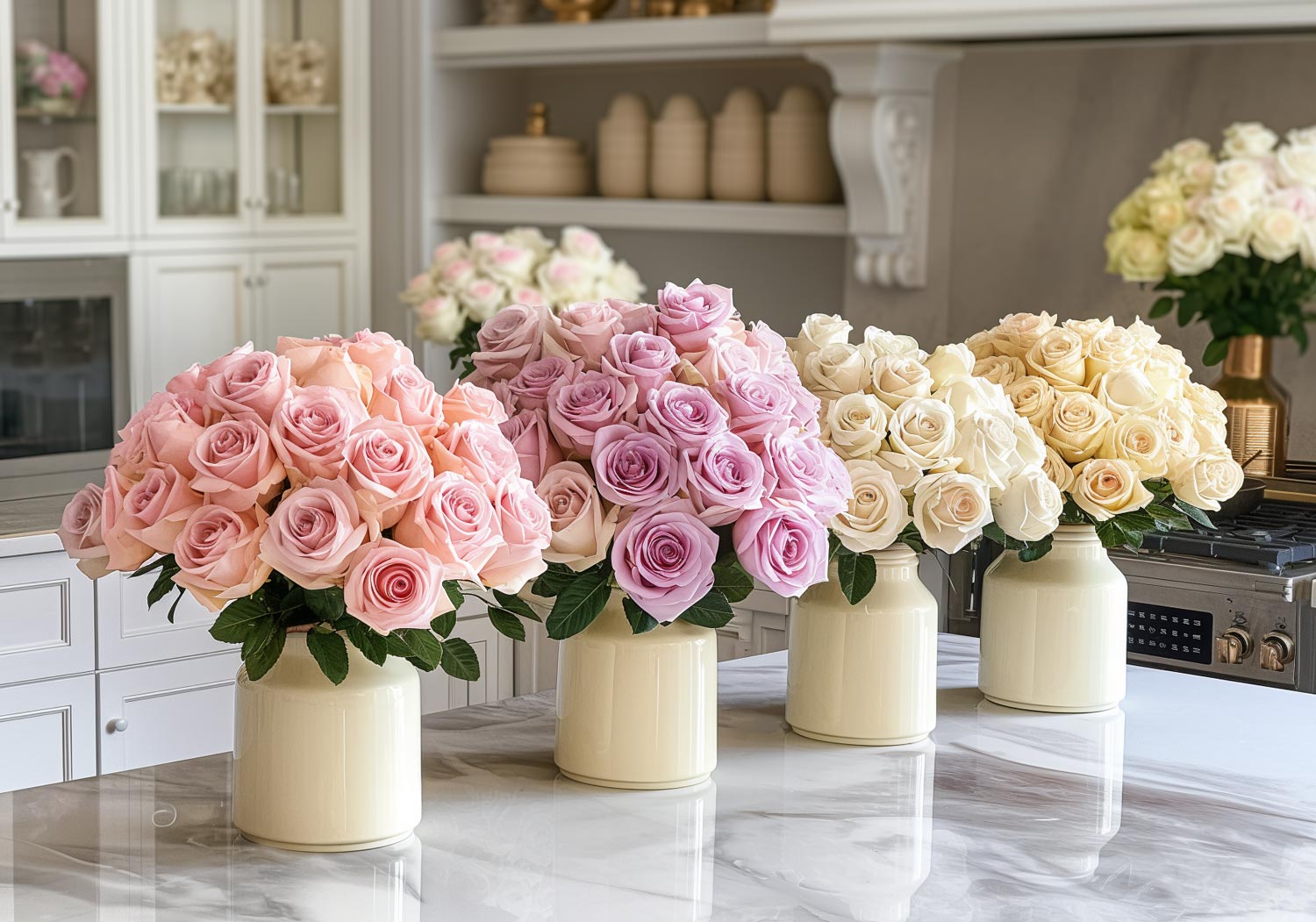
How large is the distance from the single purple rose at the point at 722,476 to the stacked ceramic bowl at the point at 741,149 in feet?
8.13

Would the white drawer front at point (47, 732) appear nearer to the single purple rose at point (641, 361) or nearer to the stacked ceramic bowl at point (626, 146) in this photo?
the single purple rose at point (641, 361)

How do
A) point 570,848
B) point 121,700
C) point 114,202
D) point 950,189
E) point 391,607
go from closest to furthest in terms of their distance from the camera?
point 391,607 < point 570,848 < point 121,700 < point 950,189 < point 114,202

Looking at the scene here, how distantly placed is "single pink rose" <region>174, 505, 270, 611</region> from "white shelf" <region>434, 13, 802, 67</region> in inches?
95.9

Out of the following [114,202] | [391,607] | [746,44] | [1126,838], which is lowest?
[1126,838]

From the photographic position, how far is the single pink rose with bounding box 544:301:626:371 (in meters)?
1.15

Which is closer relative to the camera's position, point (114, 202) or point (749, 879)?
point (749, 879)

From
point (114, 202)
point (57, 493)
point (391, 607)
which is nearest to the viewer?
point (391, 607)

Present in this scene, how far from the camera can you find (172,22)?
12.0 ft

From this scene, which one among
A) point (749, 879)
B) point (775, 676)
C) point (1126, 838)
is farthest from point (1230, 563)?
point (749, 879)

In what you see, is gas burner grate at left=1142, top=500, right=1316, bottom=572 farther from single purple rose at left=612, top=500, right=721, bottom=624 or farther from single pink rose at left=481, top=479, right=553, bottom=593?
single pink rose at left=481, top=479, right=553, bottom=593

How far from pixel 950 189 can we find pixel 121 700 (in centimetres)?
185

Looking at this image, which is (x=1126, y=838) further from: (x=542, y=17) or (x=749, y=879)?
(x=542, y=17)

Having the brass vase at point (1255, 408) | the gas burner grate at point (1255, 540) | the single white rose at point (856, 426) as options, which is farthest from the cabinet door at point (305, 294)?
the single white rose at point (856, 426)

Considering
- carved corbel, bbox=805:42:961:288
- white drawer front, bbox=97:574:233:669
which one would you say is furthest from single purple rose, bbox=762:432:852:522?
carved corbel, bbox=805:42:961:288
